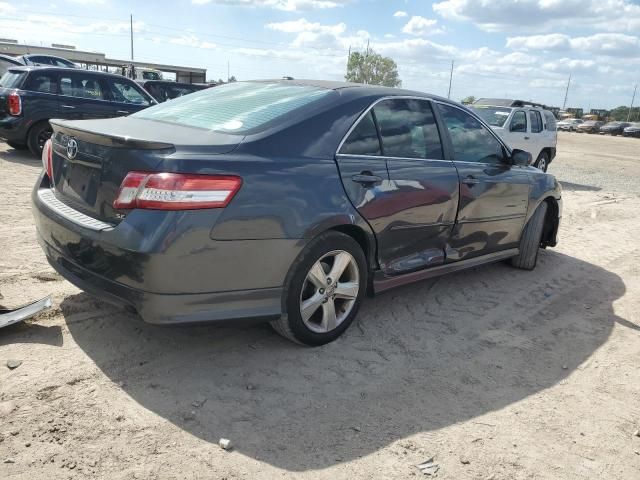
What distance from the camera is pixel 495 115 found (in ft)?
42.5

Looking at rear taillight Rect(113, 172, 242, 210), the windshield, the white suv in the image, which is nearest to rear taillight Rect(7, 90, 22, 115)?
rear taillight Rect(113, 172, 242, 210)

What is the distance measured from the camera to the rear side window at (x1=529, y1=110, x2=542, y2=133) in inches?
532

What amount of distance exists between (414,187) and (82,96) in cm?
865

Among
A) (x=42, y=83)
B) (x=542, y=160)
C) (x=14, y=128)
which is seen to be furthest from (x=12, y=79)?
(x=542, y=160)

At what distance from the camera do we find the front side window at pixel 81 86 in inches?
404

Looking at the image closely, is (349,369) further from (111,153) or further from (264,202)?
(111,153)

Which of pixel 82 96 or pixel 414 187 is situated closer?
pixel 414 187

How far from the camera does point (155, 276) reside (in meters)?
2.75

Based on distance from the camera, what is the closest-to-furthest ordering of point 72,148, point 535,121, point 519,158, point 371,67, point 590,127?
point 72,148, point 519,158, point 535,121, point 590,127, point 371,67

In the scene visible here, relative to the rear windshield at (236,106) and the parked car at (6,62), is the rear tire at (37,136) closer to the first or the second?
the rear windshield at (236,106)

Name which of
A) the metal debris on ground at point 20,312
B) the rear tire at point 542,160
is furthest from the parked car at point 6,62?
the metal debris on ground at point 20,312

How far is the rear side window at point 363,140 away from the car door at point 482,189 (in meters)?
0.93

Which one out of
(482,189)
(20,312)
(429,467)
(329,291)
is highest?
(482,189)

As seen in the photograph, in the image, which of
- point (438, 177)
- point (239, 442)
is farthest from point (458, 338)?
point (239, 442)
